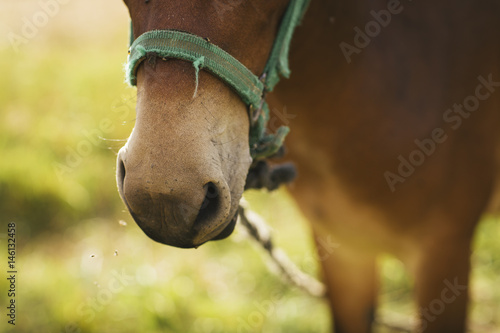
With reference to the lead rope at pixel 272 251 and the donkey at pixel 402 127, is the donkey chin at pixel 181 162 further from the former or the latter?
the lead rope at pixel 272 251

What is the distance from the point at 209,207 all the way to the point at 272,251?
4.50ft

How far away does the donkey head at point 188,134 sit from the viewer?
1.13 m

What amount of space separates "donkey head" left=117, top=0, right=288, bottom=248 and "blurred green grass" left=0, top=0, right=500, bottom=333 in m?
1.62

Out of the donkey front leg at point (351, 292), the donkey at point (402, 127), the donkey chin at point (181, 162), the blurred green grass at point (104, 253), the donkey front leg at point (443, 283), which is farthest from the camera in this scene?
the blurred green grass at point (104, 253)

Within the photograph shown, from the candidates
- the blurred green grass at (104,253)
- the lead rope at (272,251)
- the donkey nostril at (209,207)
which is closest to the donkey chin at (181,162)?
the donkey nostril at (209,207)

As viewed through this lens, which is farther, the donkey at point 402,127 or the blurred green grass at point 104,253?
the blurred green grass at point 104,253

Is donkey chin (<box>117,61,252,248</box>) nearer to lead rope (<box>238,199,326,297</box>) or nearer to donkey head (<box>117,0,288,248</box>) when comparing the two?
donkey head (<box>117,0,288,248</box>)

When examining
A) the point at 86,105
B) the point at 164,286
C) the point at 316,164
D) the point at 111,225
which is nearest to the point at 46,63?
the point at 86,105

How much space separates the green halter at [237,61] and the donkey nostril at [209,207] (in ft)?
0.89

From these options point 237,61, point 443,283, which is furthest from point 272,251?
point 237,61

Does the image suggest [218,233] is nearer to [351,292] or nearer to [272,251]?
[272,251]

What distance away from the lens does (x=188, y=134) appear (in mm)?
1147

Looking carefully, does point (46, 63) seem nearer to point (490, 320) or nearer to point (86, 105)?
point (86, 105)

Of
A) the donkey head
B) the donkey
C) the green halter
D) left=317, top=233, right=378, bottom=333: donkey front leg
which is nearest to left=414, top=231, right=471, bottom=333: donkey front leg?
the donkey
